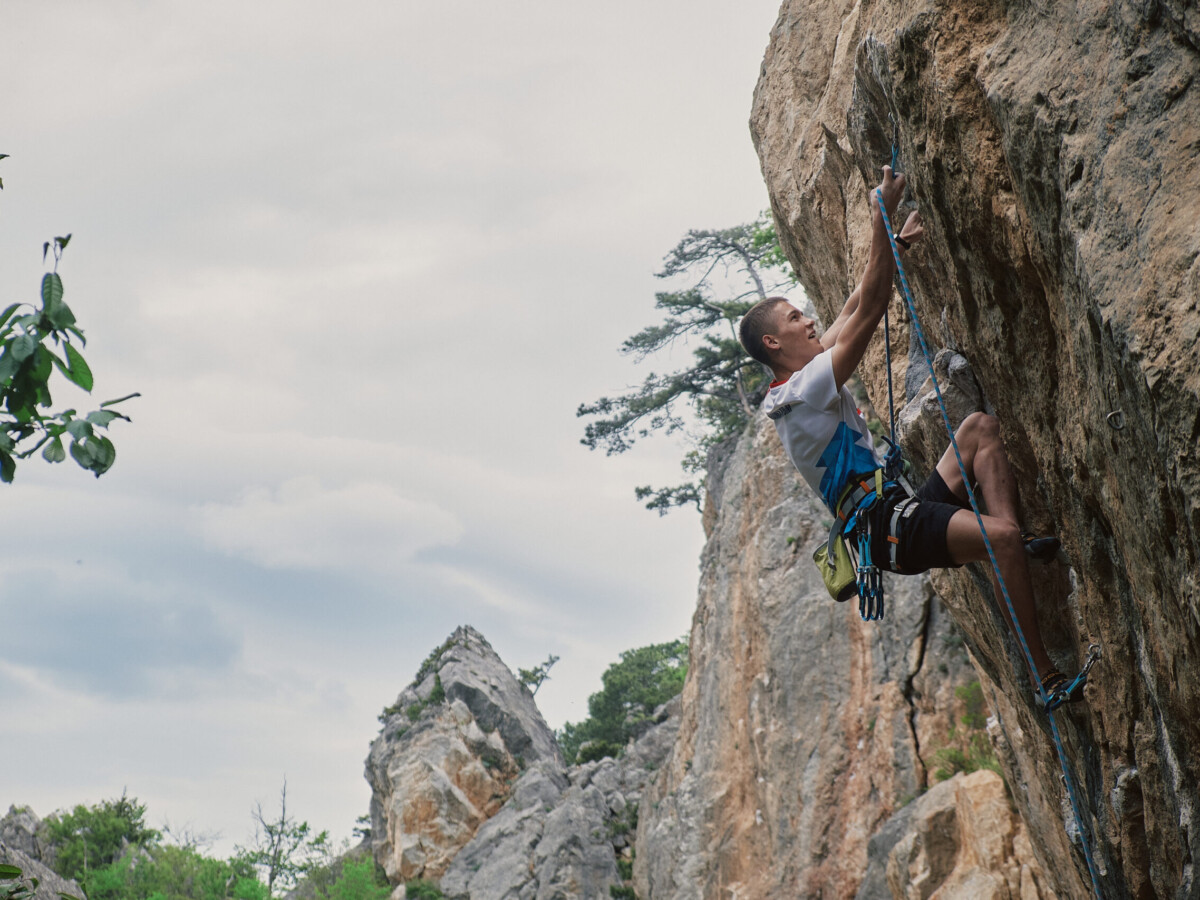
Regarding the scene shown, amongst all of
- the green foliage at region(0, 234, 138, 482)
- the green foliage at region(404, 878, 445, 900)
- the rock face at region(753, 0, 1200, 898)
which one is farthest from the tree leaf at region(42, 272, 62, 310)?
the green foliage at region(404, 878, 445, 900)

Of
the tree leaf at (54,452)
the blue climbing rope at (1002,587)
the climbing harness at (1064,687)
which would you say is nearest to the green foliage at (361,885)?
the blue climbing rope at (1002,587)

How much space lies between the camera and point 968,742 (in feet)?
39.0

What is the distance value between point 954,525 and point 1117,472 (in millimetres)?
1142

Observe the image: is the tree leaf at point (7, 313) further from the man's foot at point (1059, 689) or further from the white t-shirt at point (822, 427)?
the man's foot at point (1059, 689)

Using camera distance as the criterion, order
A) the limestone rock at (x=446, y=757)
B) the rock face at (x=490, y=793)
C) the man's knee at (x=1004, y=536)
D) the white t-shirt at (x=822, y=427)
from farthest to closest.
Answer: the limestone rock at (x=446, y=757) → the rock face at (x=490, y=793) → the white t-shirt at (x=822, y=427) → the man's knee at (x=1004, y=536)

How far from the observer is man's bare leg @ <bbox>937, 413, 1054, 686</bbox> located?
3.87 metres

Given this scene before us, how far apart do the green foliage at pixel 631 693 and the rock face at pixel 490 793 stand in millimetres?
2408

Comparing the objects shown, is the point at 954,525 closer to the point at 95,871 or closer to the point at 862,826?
the point at 862,826

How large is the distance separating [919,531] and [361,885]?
94.5 ft

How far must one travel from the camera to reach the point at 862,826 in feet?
43.4

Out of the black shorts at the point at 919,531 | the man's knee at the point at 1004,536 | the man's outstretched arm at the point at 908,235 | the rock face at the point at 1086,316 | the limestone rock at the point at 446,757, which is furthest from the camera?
the limestone rock at the point at 446,757

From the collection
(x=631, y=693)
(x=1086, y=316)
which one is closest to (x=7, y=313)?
(x=1086, y=316)

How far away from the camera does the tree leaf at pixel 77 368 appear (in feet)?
6.93

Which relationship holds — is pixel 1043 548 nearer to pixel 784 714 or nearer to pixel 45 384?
pixel 45 384
